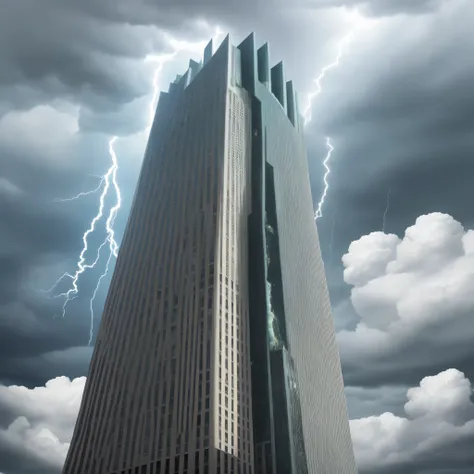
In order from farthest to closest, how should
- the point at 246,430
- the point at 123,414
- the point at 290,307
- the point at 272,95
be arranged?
the point at 272,95, the point at 290,307, the point at 123,414, the point at 246,430

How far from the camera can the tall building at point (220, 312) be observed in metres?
108

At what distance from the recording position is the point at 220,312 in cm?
11688

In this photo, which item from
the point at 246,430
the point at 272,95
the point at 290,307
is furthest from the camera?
the point at 272,95

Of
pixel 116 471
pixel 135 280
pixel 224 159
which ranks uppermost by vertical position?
pixel 224 159

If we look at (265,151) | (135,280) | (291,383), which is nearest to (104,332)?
(135,280)

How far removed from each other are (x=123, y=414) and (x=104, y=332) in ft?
99.5

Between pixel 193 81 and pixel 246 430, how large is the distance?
10983 centimetres

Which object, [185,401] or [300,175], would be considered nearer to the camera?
[185,401]

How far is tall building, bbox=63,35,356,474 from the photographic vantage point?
10775 centimetres

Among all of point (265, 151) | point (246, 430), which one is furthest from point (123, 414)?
point (265, 151)

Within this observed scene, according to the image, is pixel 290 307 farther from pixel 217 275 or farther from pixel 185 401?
pixel 185 401

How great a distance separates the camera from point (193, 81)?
17575 centimetres

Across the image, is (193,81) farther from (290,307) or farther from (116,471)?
(116,471)

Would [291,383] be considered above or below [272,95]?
below
